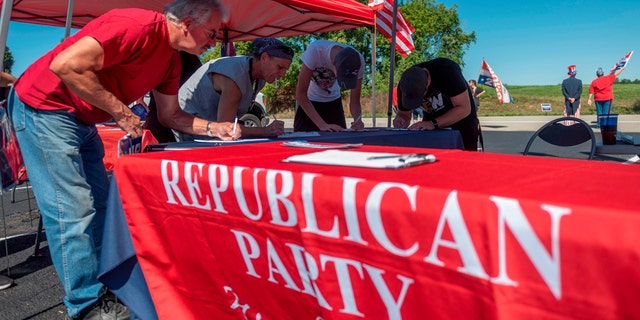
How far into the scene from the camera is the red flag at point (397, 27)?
568 centimetres

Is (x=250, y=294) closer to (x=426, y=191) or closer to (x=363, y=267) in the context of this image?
(x=363, y=267)

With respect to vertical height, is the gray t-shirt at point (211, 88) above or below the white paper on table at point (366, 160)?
above

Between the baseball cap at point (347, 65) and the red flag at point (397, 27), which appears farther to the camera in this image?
the red flag at point (397, 27)

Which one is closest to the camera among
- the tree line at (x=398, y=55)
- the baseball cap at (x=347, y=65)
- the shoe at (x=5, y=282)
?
the shoe at (x=5, y=282)

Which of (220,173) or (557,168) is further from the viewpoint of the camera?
(220,173)

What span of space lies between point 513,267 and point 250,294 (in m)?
0.69

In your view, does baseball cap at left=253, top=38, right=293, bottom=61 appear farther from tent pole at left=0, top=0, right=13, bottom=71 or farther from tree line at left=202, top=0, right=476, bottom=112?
tree line at left=202, top=0, right=476, bottom=112

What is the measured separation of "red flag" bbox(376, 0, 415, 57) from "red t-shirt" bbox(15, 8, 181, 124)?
13.4 ft

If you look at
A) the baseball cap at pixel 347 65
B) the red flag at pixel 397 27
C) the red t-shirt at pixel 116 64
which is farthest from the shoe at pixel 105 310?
the red flag at pixel 397 27

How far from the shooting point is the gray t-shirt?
7.84ft

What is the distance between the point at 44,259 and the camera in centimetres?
312

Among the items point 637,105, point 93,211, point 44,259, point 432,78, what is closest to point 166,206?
point 93,211

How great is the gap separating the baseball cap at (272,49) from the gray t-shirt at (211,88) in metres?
0.08

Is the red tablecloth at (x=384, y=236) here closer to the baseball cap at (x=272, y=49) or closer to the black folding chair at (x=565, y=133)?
the baseball cap at (x=272, y=49)
